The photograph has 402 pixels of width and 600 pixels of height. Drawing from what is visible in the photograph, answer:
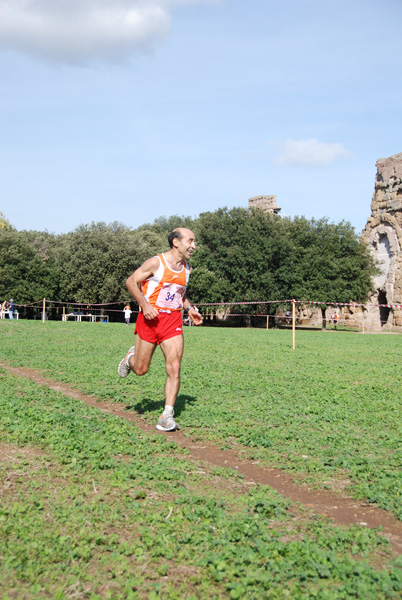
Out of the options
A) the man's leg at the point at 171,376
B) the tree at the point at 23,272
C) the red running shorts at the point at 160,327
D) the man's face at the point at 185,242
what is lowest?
the man's leg at the point at 171,376

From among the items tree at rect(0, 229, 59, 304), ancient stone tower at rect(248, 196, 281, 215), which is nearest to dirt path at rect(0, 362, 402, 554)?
tree at rect(0, 229, 59, 304)

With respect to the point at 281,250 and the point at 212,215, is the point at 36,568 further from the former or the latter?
the point at 212,215

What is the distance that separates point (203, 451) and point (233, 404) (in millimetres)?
2399

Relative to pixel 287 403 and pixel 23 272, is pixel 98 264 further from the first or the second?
pixel 287 403

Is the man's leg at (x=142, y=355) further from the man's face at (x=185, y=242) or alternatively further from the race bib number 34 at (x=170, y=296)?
the man's face at (x=185, y=242)

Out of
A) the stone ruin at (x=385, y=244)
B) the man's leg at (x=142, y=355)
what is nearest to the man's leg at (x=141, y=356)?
the man's leg at (x=142, y=355)

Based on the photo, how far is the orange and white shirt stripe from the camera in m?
7.05

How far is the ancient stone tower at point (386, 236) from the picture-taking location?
47156mm

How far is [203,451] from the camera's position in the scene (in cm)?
591

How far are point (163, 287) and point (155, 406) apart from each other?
195cm

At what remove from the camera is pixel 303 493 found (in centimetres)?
474

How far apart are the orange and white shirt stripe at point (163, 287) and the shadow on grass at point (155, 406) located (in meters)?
1.53

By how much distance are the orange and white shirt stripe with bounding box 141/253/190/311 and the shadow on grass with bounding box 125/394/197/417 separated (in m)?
1.53

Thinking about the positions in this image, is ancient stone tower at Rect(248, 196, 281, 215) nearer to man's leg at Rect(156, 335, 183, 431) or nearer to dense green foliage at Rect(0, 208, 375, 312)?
dense green foliage at Rect(0, 208, 375, 312)
